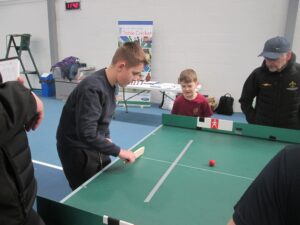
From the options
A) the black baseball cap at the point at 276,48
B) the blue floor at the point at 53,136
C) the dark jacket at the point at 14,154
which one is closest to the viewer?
the dark jacket at the point at 14,154

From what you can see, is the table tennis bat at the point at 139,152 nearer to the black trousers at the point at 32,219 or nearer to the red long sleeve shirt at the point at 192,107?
the black trousers at the point at 32,219

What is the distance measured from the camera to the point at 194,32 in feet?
19.4

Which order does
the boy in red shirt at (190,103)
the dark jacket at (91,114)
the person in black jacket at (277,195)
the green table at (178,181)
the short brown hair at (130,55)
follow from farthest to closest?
the boy in red shirt at (190,103)
the short brown hair at (130,55)
the dark jacket at (91,114)
the green table at (178,181)
the person in black jacket at (277,195)

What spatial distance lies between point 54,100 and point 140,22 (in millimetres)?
2774

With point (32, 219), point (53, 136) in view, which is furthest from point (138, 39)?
point (32, 219)

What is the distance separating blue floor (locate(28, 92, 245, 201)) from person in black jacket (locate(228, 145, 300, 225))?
239 cm

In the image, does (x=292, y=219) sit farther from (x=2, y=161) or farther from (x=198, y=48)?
(x=198, y=48)

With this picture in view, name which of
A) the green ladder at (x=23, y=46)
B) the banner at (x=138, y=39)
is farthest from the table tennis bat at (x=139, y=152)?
the green ladder at (x=23, y=46)

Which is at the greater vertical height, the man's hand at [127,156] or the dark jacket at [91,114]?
the dark jacket at [91,114]

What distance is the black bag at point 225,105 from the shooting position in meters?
5.67

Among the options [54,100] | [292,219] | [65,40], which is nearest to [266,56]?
[292,219]

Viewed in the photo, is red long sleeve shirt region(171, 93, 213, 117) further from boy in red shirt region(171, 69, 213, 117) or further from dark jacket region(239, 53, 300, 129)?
dark jacket region(239, 53, 300, 129)

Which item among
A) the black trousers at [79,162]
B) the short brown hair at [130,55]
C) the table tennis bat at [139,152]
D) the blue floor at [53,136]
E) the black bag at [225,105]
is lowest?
the blue floor at [53,136]

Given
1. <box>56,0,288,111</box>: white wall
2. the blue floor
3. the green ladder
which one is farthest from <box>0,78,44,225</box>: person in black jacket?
the green ladder
